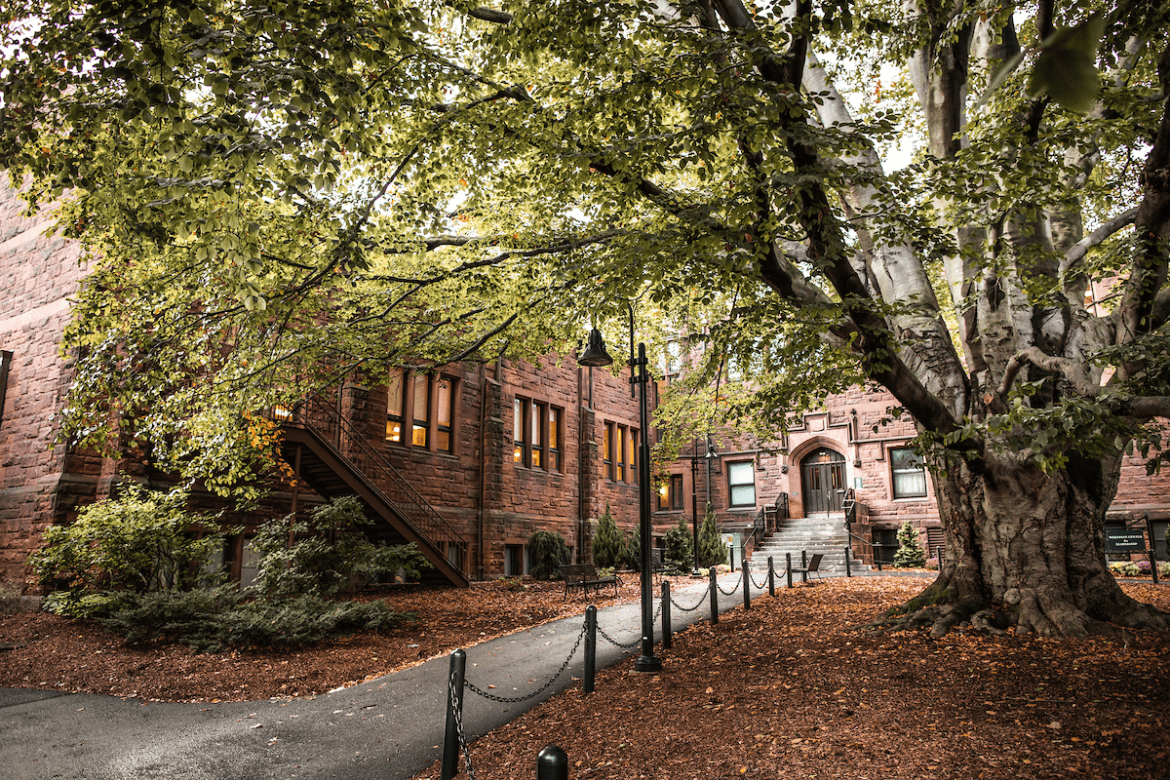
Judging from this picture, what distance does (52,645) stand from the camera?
359 inches

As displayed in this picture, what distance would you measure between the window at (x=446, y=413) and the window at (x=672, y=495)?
41.0 feet

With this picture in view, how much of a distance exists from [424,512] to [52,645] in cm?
826

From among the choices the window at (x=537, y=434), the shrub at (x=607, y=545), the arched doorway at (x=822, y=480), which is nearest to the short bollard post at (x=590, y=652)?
the shrub at (x=607, y=545)

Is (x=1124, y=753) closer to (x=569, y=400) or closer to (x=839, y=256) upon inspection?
(x=839, y=256)

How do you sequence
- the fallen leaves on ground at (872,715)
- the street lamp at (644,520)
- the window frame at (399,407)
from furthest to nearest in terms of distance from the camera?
the window frame at (399,407), the street lamp at (644,520), the fallen leaves on ground at (872,715)

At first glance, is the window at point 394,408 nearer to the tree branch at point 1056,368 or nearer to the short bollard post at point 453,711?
the short bollard post at point 453,711

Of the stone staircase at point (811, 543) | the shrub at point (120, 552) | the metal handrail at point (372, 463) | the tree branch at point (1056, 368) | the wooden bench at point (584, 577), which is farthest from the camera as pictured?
the stone staircase at point (811, 543)

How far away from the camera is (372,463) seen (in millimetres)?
15836

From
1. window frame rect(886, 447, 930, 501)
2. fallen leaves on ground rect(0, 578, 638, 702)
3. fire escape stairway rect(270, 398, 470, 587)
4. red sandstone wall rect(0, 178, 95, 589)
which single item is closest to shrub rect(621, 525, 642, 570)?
fire escape stairway rect(270, 398, 470, 587)

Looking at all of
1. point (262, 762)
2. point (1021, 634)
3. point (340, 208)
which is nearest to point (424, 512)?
point (340, 208)

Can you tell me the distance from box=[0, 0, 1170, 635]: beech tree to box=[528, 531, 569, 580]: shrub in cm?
992

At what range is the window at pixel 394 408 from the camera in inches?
659

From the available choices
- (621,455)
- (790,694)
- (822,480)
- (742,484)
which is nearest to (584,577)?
(790,694)

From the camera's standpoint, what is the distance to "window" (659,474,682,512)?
1133 inches
